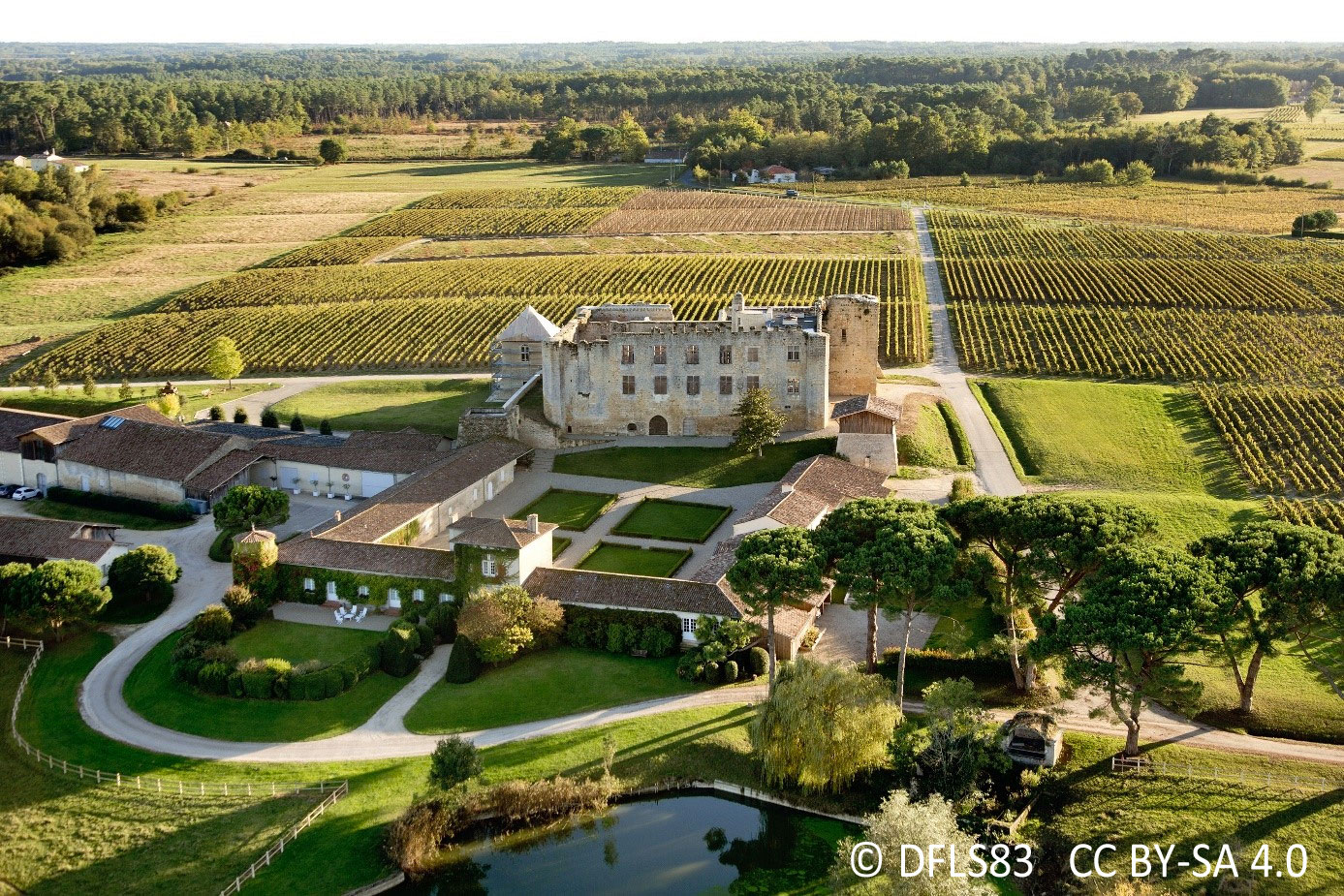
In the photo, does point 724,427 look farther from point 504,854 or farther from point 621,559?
point 504,854

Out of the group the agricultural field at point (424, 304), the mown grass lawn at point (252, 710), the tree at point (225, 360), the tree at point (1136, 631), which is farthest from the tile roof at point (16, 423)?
the tree at point (1136, 631)

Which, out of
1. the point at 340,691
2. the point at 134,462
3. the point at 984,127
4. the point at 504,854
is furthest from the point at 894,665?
the point at 984,127

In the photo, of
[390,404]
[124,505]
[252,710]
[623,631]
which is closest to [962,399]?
[390,404]

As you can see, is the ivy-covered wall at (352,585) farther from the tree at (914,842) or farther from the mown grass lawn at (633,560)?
the tree at (914,842)

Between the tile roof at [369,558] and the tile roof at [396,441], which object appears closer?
the tile roof at [369,558]

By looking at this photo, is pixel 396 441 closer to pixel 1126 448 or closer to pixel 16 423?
pixel 16 423

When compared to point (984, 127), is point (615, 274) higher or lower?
lower
